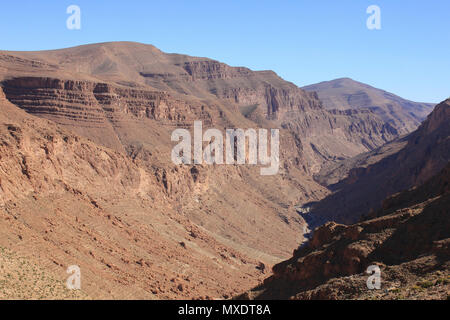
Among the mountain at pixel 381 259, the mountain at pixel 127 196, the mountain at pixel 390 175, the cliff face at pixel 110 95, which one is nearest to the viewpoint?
the mountain at pixel 381 259

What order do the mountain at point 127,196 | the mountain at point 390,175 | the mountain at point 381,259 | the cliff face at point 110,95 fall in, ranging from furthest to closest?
the mountain at point 390,175 < the cliff face at point 110,95 < the mountain at point 127,196 < the mountain at point 381,259

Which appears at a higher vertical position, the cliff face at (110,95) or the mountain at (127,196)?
the cliff face at (110,95)

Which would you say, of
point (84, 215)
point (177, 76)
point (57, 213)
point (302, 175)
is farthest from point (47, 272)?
point (177, 76)

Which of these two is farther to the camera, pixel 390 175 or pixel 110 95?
pixel 390 175

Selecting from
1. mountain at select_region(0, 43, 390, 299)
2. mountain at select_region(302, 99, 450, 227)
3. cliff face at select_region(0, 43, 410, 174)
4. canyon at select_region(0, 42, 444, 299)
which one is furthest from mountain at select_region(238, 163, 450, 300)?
cliff face at select_region(0, 43, 410, 174)

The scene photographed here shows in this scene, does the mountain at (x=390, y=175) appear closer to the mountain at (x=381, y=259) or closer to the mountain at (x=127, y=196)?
the mountain at (x=127, y=196)

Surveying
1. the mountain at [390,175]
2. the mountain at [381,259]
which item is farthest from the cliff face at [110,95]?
the mountain at [381,259]

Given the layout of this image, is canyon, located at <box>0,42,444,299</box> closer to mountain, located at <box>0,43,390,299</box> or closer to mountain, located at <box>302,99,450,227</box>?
mountain, located at <box>0,43,390,299</box>

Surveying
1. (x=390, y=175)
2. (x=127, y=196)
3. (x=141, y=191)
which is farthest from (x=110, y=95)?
(x=390, y=175)

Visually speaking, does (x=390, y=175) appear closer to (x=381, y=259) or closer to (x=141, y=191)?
(x=141, y=191)

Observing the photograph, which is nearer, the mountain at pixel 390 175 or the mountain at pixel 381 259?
the mountain at pixel 381 259
